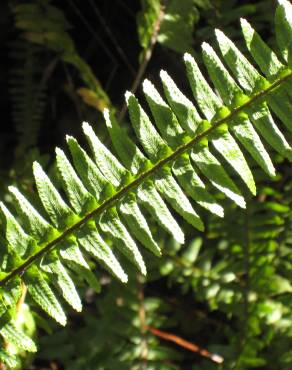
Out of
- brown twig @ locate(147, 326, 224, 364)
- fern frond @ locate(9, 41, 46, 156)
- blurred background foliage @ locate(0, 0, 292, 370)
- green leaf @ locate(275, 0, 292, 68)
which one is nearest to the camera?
green leaf @ locate(275, 0, 292, 68)

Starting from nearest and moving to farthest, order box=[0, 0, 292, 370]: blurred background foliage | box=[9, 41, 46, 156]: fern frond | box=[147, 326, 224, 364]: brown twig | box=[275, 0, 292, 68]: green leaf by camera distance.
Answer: box=[275, 0, 292, 68]: green leaf
box=[0, 0, 292, 370]: blurred background foliage
box=[147, 326, 224, 364]: brown twig
box=[9, 41, 46, 156]: fern frond

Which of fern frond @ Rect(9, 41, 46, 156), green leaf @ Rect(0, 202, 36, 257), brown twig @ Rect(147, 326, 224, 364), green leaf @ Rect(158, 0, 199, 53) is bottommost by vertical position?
brown twig @ Rect(147, 326, 224, 364)

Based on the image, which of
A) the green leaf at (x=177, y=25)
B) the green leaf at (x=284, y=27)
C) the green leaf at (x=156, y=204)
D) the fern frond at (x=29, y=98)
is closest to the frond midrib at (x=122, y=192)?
the green leaf at (x=156, y=204)

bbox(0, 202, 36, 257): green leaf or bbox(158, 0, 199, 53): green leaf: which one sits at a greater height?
bbox(158, 0, 199, 53): green leaf

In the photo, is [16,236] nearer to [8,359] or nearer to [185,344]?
[8,359]

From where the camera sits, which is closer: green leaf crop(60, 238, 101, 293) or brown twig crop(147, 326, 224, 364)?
green leaf crop(60, 238, 101, 293)

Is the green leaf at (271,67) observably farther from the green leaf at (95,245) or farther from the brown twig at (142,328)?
the brown twig at (142,328)

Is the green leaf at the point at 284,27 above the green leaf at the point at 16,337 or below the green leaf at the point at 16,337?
above

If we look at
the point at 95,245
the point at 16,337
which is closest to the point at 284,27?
the point at 95,245

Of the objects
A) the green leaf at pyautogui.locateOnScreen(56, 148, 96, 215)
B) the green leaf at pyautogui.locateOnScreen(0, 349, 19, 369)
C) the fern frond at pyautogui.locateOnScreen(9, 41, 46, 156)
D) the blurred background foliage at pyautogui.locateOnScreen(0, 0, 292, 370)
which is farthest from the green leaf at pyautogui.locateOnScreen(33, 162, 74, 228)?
the fern frond at pyautogui.locateOnScreen(9, 41, 46, 156)

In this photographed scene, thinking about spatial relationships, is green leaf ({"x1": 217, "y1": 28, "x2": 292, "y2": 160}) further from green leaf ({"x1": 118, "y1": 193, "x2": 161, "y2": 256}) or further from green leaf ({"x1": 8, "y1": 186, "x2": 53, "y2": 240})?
green leaf ({"x1": 8, "y1": 186, "x2": 53, "y2": 240})

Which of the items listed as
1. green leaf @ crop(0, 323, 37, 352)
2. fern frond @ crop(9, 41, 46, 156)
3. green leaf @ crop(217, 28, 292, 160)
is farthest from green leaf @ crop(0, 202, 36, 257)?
fern frond @ crop(9, 41, 46, 156)

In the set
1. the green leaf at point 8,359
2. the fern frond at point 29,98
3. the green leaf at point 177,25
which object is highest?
the fern frond at point 29,98
